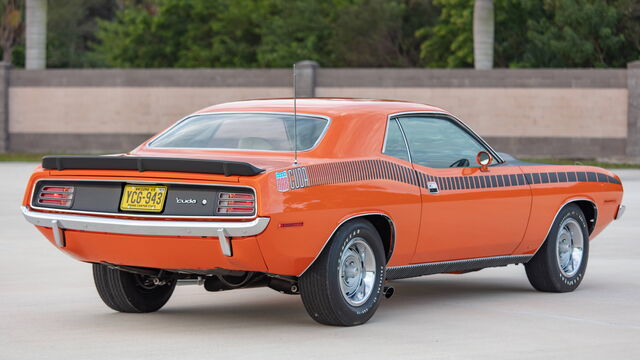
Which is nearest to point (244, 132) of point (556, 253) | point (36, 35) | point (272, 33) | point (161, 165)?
point (161, 165)

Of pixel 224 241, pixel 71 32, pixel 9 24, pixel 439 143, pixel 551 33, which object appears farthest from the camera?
pixel 71 32

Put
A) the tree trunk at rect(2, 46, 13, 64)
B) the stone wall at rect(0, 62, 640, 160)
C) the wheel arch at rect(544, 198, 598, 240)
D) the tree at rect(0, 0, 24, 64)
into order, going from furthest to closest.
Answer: the tree trunk at rect(2, 46, 13, 64), the tree at rect(0, 0, 24, 64), the stone wall at rect(0, 62, 640, 160), the wheel arch at rect(544, 198, 598, 240)

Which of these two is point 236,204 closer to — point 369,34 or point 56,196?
point 56,196

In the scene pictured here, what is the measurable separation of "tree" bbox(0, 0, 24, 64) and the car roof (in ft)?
180

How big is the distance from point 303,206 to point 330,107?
1279mm

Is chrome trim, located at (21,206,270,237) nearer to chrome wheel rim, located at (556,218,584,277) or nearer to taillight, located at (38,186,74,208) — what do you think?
taillight, located at (38,186,74,208)

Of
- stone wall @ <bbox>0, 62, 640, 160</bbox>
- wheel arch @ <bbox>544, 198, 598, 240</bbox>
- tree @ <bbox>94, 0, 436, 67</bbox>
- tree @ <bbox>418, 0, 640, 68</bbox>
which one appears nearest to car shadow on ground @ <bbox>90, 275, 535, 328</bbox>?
wheel arch @ <bbox>544, 198, 598, 240</bbox>

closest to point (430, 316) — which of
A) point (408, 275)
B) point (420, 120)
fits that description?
point (408, 275)

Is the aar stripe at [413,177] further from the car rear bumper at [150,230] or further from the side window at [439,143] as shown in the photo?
the car rear bumper at [150,230]

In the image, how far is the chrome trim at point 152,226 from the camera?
7.82 metres

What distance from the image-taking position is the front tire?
8.27 meters

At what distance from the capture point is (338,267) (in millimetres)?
8289

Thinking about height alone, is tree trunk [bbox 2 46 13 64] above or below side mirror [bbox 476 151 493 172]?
above

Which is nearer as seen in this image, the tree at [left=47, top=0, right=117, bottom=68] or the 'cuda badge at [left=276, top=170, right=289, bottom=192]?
the 'cuda badge at [left=276, top=170, right=289, bottom=192]
